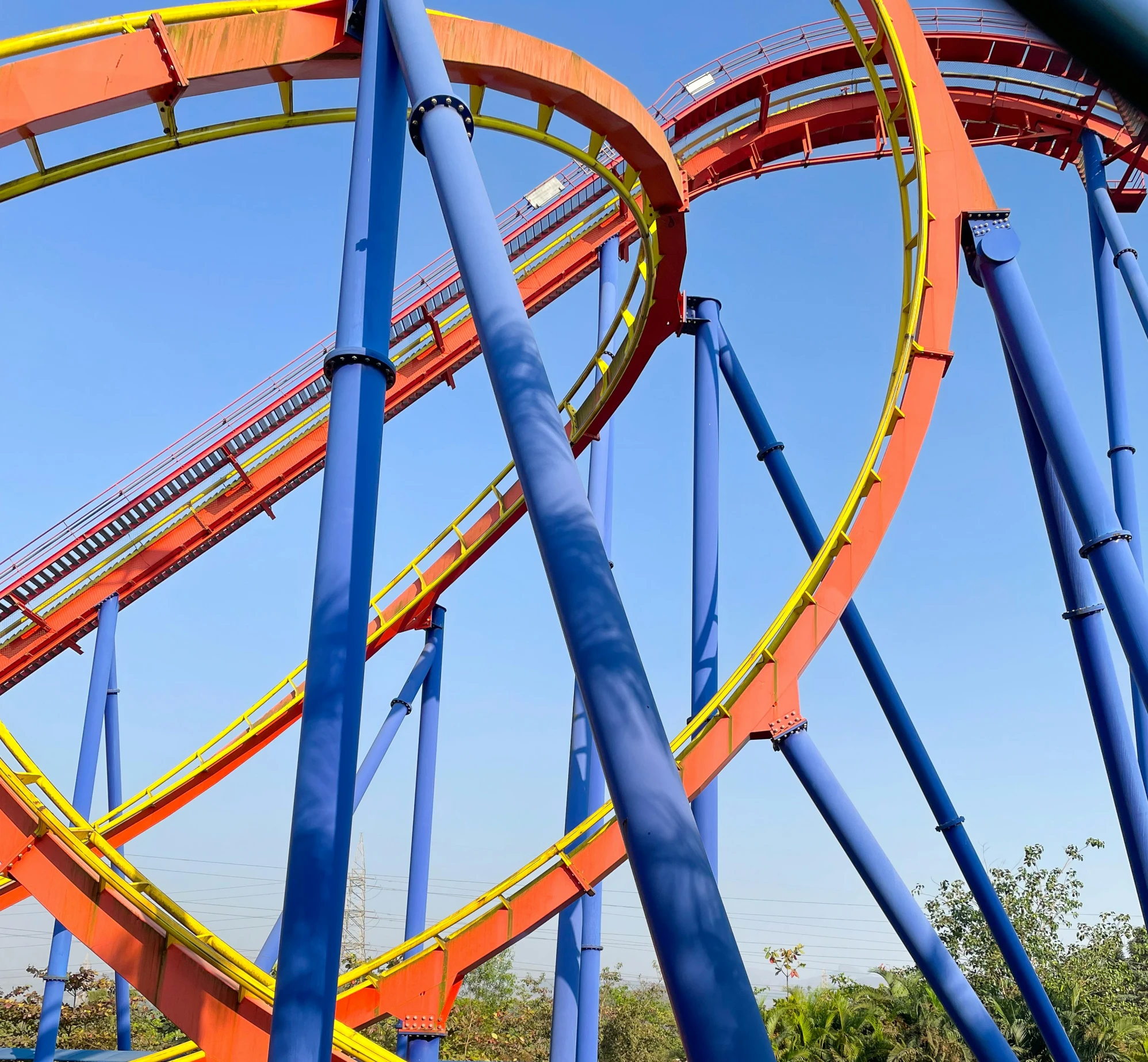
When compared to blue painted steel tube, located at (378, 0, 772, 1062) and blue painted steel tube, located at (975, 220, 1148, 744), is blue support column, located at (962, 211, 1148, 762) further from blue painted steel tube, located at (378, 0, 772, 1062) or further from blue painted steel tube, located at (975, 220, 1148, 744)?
blue painted steel tube, located at (378, 0, 772, 1062)

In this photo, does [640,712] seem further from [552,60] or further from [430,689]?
[430,689]

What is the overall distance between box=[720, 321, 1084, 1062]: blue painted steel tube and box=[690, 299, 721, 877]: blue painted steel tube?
21 cm

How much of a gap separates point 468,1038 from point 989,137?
16117mm

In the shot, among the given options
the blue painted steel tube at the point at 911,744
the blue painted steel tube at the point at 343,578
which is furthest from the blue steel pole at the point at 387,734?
the blue painted steel tube at the point at 343,578

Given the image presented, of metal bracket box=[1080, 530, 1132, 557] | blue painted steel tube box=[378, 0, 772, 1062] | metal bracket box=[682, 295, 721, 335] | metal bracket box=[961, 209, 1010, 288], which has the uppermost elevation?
metal bracket box=[682, 295, 721, 335]

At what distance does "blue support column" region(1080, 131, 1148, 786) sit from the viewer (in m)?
7.90

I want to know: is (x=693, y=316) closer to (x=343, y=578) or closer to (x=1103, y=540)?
(x=1103, y=540)

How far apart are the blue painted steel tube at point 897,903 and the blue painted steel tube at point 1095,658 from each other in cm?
105

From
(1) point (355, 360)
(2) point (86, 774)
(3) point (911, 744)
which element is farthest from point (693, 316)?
(2) point (86, 774)

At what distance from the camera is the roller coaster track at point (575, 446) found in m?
5.21

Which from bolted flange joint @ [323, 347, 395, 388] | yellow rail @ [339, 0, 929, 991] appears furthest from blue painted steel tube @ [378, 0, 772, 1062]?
yellow rail @ [339, 0, 929, 991]

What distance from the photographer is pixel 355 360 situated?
14.6ft

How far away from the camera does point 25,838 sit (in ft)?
17.2

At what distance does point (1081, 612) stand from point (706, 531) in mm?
2846
